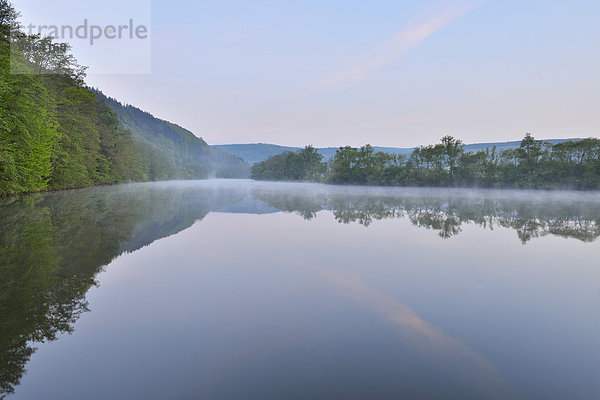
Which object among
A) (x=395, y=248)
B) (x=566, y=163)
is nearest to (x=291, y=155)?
(x=566, y=163)

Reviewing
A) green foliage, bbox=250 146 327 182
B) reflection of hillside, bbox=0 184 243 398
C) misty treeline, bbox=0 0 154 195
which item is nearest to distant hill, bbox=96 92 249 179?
green foliage, bbox=250 146 327 182

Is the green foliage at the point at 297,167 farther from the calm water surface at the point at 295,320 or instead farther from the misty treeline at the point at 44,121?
the calm water surface at the point at 295,320

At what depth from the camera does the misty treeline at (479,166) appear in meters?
37.2

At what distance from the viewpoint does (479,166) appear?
45.0 metres

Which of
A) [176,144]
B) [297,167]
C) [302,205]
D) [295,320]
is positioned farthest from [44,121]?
[176,144]

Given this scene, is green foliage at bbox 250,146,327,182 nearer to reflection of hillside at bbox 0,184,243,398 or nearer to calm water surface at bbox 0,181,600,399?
reflection of hillside at bbox 0,184,243,398

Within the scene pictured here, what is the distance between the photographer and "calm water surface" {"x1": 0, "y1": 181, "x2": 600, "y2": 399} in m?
2.70

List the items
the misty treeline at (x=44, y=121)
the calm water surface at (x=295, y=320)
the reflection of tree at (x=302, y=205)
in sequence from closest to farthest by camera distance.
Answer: the calm water surface at (x=295, y=320) < the reflection of tree at (x=302, y=205) < the misty treeline at (x=44, y=121)

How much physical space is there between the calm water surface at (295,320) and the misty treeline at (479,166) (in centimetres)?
3949

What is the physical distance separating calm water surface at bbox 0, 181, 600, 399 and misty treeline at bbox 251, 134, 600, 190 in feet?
130

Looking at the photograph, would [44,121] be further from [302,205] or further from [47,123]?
[302,205]

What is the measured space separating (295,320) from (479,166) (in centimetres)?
4974

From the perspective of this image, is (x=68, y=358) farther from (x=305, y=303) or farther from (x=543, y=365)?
(x=543, y=365)

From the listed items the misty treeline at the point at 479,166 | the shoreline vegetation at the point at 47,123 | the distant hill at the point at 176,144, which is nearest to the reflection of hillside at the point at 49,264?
the shoreline vegetation at the point at 47,123
